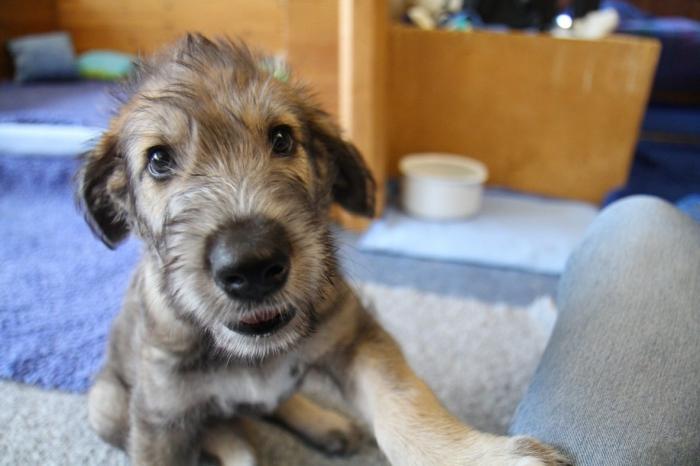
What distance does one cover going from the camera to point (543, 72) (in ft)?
10.6

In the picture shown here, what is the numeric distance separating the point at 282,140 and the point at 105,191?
0.52 metres

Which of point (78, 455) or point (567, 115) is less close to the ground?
point (567, 115)

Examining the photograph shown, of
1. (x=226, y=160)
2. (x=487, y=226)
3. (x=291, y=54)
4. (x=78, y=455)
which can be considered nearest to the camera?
(x=226, y=160)

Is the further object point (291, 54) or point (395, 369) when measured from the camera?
point (291, 54)

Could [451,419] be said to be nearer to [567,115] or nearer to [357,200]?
[357,200]

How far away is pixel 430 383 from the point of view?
1.72 meters

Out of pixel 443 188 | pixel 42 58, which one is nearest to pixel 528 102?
pixel 443 188

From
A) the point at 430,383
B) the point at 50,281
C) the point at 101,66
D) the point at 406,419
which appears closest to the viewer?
the point at 406,419

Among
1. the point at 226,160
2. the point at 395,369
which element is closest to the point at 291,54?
the point at 226,160

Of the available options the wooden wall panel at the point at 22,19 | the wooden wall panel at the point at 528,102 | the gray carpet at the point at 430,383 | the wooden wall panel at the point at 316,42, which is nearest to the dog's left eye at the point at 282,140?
the gray carpet at the point at 430,383

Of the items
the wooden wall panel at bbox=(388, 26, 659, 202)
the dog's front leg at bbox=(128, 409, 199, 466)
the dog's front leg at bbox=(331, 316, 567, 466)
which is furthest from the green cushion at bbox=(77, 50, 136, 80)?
the dog's front leg at bbox=(331, 316, 567, 466)

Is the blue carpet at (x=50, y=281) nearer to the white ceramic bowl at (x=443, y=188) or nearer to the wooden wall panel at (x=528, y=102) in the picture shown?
the white ceramic bowl at (x=443, y=188)

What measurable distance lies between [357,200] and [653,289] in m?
0.76

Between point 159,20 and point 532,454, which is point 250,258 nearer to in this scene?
point 532,454
